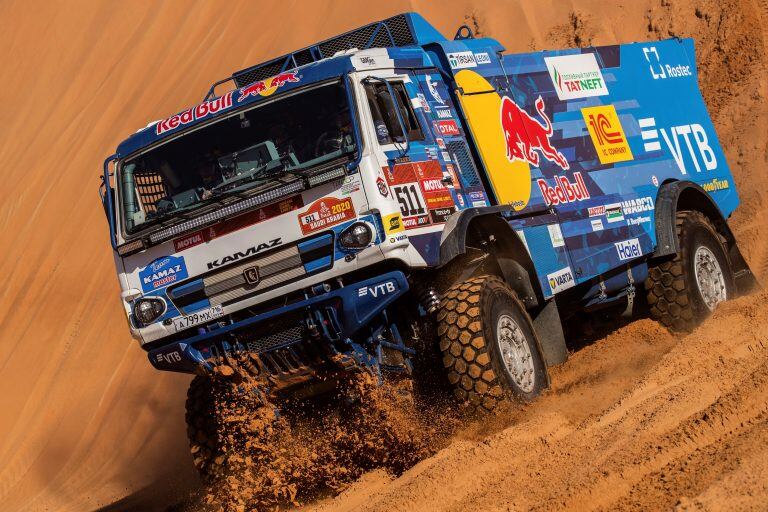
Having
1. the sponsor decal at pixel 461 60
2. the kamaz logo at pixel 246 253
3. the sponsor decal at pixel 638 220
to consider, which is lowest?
the sponsor decal at pixel 638 220

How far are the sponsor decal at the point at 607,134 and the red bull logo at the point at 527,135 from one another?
1.96ft

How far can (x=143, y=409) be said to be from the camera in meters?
13.9

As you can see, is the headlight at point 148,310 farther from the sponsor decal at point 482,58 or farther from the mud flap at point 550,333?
the sponsor decal at point 482,58

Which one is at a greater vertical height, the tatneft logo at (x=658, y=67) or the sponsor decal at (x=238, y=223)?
the tatneft logo at (x=658, y=67)

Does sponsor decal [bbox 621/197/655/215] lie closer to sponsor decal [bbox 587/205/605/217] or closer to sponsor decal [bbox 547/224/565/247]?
sponsor decal [bbox 587/205/605/217]

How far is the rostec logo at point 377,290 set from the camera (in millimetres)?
7023

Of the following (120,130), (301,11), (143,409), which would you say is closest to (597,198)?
(143,409)

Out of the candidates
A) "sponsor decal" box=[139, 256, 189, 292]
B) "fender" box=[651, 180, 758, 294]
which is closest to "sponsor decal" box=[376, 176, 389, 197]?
"sponsor decal" box=[139, 256, 189, 292]

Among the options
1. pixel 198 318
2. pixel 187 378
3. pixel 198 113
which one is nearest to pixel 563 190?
Answer: pixel 198 113

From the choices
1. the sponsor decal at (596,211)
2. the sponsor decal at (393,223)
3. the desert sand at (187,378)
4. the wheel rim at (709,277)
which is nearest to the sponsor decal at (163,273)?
the sponsor decal at (393,223)

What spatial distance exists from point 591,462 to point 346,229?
231 cm

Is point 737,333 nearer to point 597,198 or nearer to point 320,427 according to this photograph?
point 597,198

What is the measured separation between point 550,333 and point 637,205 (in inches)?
70.9

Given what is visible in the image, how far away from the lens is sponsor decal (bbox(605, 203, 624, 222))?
948 centimetres
